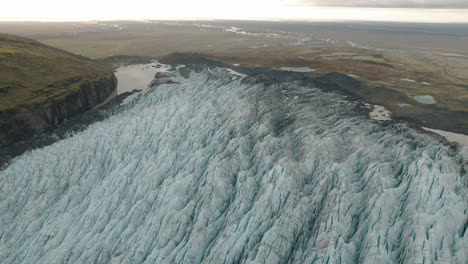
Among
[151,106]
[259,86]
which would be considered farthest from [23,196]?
[259,86]

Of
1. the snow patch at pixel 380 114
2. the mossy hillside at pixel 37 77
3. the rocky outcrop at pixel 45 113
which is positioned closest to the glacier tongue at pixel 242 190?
the snow patch at pixel 380 114

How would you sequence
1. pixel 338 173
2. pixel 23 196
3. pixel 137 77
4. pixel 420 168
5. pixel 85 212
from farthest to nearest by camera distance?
1. pixel 137 77
2. pixel 23 196
3. pixel 85 212
4. pixel 338 173
5. pixel 420 168

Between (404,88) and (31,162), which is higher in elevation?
(404,88)

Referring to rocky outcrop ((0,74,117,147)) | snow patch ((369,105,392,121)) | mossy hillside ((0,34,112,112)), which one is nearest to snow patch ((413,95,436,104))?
snow patch ((369,105,392,121))

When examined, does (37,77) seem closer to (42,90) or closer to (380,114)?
(42,90)

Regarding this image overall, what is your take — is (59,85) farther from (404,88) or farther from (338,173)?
(404,88)

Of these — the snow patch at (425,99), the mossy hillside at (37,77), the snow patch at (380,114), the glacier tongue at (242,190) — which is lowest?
the glacier tongue at (242,190)

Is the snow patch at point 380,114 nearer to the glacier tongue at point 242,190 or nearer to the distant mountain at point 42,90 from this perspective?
the glacier tongue at point 242,190

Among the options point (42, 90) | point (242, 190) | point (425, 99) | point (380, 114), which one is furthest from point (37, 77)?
Result: point (425, 99)
